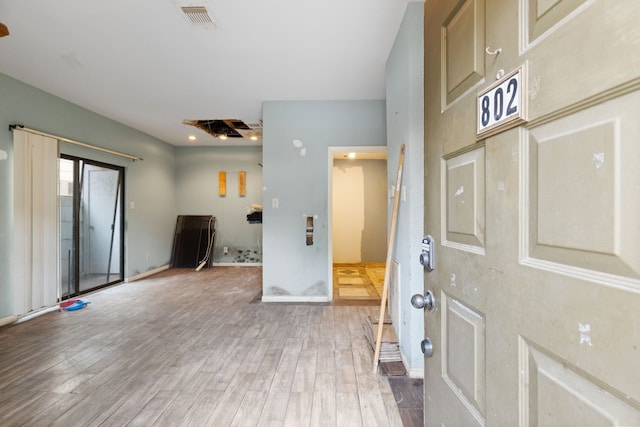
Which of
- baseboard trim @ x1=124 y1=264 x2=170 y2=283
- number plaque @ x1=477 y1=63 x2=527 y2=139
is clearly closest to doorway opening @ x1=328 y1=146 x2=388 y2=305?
baseboard trim @ x1=124 y1=264 x2=170 y2=283

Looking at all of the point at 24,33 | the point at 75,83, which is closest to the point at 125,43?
the point at 24,33

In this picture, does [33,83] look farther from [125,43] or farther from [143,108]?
[125,43]

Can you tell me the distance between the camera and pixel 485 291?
707mm

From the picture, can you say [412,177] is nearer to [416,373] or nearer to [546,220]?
[416,373]

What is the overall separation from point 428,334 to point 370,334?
5.54ft

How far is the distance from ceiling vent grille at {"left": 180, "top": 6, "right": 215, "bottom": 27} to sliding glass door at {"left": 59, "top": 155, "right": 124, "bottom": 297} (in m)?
3.02

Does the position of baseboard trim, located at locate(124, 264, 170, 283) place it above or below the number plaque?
below

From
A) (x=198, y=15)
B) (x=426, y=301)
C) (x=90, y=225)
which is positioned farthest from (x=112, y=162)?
(x=426, y=301)

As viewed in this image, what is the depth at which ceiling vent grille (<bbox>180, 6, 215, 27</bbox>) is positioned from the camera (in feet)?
6.82

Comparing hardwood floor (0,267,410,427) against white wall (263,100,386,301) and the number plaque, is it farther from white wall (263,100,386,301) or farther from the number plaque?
the number plaque

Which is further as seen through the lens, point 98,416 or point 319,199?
point 319,199

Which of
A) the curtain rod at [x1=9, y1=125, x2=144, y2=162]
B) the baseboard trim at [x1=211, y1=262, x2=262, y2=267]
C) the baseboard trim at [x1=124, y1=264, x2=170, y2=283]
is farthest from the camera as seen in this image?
the baseboard trim at [x1=211, y1=262, x2=262, y2=267]

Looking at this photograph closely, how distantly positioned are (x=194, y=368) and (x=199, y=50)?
274 centimetres

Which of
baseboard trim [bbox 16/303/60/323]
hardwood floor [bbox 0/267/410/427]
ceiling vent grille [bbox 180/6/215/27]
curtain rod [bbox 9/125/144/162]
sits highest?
ceiling vent grille [bbox 180/6/215/27]
